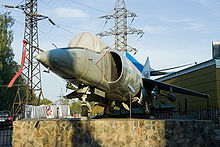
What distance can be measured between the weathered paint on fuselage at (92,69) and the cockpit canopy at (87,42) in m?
0.25

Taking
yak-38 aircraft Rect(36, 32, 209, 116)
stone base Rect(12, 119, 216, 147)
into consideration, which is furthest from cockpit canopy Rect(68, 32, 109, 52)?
stone base Rect(12, 119, 216, 147)

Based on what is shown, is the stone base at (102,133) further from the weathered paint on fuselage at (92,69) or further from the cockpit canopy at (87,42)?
the cockpit canopy at (87,42)

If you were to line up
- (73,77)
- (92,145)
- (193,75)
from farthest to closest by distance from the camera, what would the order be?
(193,75), (92,145), (73,77)

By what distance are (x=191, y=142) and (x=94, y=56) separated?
4935mm

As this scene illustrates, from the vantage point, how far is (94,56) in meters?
7.81

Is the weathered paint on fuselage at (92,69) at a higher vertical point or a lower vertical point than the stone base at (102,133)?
higher

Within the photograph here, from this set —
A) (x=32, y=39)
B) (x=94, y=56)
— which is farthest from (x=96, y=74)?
(x=32, y=39)

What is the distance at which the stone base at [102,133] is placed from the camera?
8.14m

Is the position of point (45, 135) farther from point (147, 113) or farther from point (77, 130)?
point (147, 113)

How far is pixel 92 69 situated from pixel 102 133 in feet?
7.61

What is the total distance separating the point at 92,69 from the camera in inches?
299

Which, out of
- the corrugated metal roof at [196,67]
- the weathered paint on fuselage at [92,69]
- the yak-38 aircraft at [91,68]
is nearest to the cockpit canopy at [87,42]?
the yak-38 aircraft at [91,68]

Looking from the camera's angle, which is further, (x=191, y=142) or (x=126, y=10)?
(x=126, y=10)

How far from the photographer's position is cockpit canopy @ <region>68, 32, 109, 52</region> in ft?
26.6
